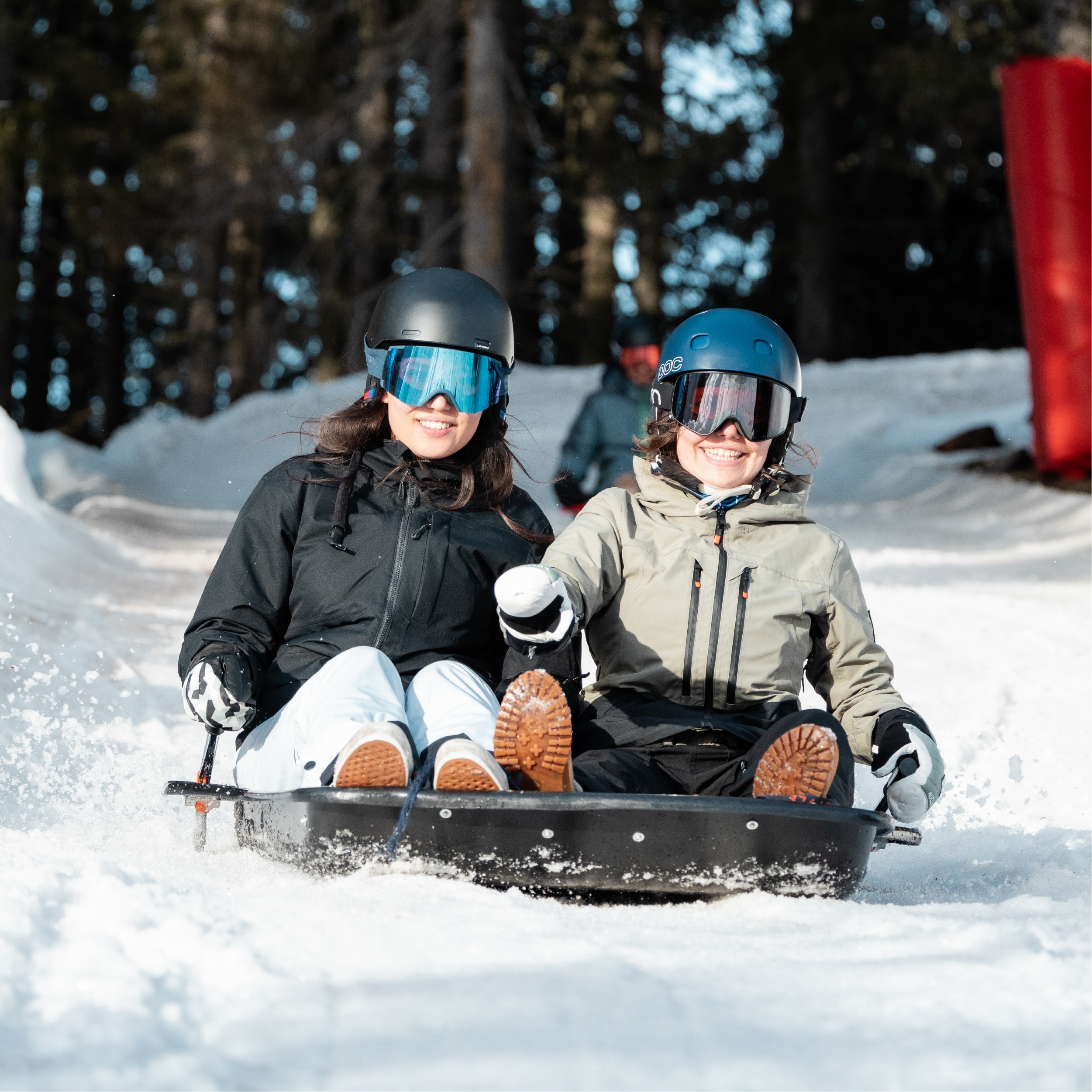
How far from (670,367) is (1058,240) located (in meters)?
10.3

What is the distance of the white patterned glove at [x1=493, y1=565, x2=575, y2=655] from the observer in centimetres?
291

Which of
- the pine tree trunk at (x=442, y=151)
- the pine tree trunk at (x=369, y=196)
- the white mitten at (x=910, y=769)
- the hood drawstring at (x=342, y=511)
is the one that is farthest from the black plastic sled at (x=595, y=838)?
the pine tree trunk at (x=369, y=196)

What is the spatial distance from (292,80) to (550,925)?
779 inches

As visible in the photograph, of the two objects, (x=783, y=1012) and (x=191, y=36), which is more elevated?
(x=191, y=36)

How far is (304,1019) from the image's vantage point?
1975 millimetres

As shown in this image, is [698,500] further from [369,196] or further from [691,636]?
[369,196]

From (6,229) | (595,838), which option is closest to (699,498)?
(595,838)

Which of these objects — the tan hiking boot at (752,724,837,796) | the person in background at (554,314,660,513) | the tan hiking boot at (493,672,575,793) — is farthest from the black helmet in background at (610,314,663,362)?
the tan hiking boot at (493,672,575,793)

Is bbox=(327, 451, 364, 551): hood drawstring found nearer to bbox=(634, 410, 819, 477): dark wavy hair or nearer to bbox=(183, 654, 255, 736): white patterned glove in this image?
bbox=(183, 654, 255, 736): white patterned glove

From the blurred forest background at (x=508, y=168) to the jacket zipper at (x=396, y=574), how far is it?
477 inches

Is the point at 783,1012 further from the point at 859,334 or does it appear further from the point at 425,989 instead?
the point at 859,334

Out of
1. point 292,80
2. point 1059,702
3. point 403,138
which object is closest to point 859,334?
point 403,138

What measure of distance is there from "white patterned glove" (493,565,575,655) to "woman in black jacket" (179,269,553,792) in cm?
22

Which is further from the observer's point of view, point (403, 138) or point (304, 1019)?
point (403, 138)
